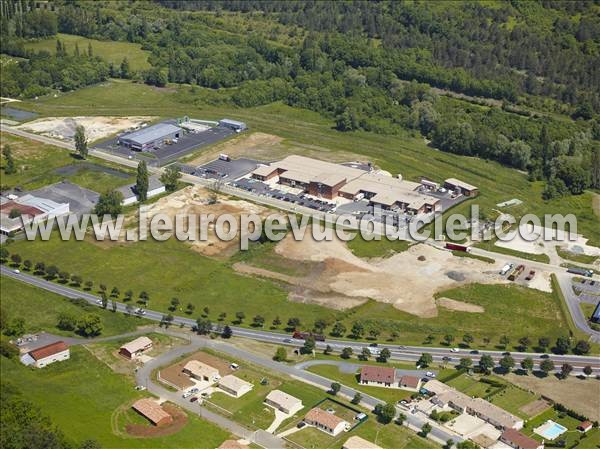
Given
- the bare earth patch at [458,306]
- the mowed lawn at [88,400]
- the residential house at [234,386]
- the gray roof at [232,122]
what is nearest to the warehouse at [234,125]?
the gray roof at [232,122]

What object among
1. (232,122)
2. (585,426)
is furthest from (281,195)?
(585,426)

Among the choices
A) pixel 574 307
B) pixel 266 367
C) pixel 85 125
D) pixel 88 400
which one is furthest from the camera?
pixel 85 125

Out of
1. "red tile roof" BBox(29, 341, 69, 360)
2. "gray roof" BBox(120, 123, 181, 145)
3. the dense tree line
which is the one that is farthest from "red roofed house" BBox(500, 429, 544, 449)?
Answer: the dense tree line

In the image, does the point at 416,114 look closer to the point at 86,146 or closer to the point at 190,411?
the point at 86,146

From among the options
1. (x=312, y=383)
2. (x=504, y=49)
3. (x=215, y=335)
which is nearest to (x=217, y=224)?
(x=215, y=335)

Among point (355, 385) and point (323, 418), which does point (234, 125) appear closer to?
point (355, 385)

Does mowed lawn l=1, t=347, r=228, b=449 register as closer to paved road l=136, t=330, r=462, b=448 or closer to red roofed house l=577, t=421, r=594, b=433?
paved road l=136, t=330, r=462, b=448
